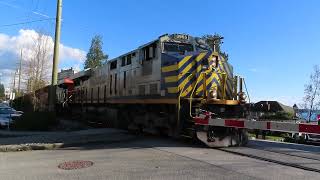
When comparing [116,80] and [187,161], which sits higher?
[116,80]

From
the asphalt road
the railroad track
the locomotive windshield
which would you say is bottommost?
the asphalt road

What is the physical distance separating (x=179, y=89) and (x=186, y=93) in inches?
10.8

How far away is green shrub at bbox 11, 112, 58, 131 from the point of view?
884 inches

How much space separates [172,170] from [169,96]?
5.32m

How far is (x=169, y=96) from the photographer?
14414 mm

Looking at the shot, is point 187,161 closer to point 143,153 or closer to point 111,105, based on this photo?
point 143,153

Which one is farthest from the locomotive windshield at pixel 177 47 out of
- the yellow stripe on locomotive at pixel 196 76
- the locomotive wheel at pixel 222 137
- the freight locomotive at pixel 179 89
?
the locomotive wheel at pixel 222 137

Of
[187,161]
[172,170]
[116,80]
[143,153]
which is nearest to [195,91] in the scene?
[143,153]

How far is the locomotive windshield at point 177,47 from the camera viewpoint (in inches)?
597

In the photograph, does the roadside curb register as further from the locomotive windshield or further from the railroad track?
the railroad track

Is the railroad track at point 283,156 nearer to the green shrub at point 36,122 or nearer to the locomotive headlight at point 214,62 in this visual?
the locomotive headlight at point 214,62

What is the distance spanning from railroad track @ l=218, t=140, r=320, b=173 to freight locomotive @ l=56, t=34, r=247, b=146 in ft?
3.62

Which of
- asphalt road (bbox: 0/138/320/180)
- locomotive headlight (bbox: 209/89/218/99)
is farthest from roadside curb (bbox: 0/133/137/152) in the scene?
locomotive headlight (bbox: 209/89/218/99)

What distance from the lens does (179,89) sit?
13.9 meters
